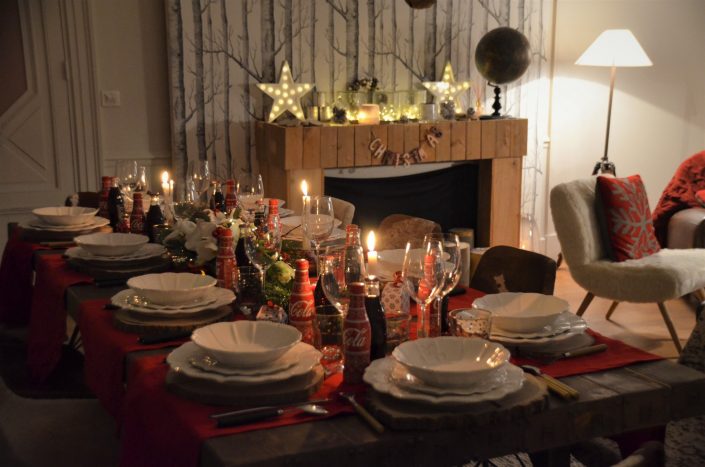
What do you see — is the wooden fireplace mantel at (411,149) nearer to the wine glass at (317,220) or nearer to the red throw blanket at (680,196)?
the red throw blanket at (680,196)

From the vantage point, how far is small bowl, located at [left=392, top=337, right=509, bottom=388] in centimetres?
144

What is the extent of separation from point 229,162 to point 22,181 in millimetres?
1161

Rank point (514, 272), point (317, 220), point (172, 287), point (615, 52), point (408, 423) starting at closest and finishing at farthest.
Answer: point (408, 423), point (172, 287), point (317, 220), point (514, 272), point (615, 52)

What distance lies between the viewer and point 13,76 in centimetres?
445

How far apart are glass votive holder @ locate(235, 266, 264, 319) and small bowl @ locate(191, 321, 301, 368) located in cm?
29

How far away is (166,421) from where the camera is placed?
147 centimetres

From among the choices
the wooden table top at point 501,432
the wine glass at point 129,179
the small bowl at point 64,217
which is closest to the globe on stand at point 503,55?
the wine glass at point 129,179

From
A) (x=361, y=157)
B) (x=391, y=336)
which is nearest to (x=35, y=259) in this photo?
(x=391, y=336)

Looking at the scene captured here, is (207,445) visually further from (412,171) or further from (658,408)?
(412,171)

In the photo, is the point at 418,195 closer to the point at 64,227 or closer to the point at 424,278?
the point at 64,227

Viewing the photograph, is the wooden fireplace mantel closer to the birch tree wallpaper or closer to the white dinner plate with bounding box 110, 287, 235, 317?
the birch tree wallpaper

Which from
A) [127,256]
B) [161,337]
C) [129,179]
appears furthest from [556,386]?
[129,179]

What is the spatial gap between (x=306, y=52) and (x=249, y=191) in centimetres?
209

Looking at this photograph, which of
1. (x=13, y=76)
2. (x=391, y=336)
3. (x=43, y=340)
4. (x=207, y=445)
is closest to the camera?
(x=207, y=445)
